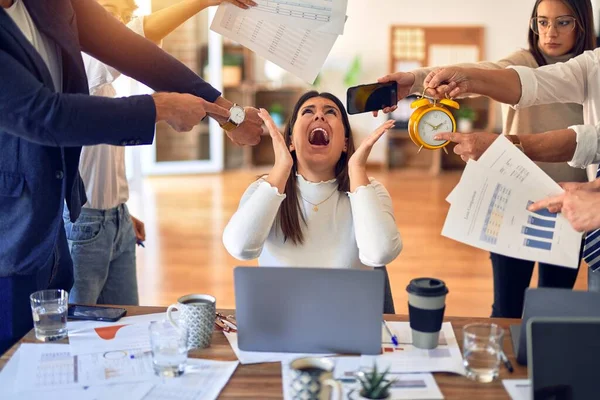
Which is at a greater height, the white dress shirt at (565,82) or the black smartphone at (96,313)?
the white dress shirt at (565,82)

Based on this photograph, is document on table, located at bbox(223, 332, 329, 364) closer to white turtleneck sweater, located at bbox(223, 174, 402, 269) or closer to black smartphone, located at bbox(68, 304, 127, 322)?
black smartphone, located at bbox(68, 304, 127, 322)

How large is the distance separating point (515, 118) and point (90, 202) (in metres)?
1.61

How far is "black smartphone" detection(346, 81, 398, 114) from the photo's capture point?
1.91 m

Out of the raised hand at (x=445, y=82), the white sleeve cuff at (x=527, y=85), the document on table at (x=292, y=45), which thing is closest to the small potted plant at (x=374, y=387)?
the raised hand at (x=445, y=82)

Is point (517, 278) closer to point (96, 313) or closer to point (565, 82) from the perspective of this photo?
point (565, 82)

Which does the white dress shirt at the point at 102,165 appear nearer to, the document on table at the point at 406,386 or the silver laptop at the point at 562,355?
the document on table at the point at 406,386

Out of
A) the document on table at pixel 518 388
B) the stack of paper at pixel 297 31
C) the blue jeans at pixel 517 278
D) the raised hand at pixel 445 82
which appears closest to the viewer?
the document on table at pixel 518 388

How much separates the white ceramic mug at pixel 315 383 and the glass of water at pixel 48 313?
61 cm

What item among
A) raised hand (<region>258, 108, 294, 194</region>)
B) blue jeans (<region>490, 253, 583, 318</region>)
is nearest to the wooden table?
raised hand (<region>258, 108, 294, 194</region>)

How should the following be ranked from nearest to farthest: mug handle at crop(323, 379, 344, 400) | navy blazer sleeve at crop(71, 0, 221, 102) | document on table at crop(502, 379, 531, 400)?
mug handle at crop(323, 379, 344, 400), document on table at crop(502, 379, 531, 400), navy blazer sleeve at crop(71, 0, 221, 102)

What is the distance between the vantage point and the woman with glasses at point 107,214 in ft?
7.02

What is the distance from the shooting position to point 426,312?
1.46 metres

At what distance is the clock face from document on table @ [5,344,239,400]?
28.8 inches

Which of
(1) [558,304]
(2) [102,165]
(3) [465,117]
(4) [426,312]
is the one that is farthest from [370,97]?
(3) [465,117]
